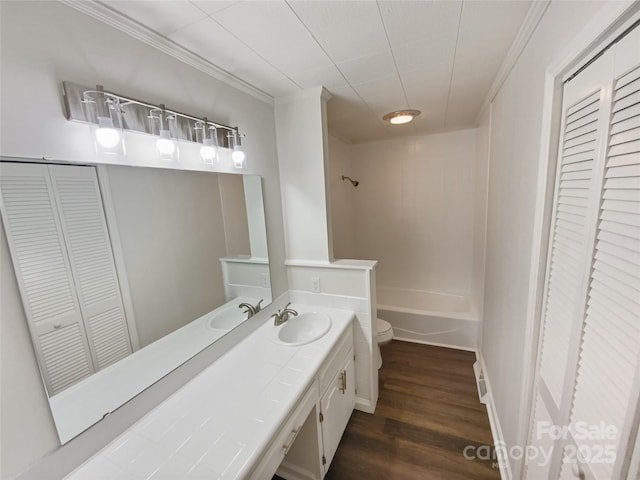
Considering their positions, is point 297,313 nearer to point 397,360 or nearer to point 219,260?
point 219,260

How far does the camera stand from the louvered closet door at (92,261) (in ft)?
2.84

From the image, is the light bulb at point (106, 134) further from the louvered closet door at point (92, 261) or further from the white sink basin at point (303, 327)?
the white sink basin at point (303, 327)

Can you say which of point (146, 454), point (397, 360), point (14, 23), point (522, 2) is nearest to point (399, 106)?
point (522, 2)

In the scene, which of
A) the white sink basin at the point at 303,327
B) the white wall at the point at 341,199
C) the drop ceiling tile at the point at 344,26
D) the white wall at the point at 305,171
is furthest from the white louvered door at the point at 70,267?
the white wall at the point at 341,199

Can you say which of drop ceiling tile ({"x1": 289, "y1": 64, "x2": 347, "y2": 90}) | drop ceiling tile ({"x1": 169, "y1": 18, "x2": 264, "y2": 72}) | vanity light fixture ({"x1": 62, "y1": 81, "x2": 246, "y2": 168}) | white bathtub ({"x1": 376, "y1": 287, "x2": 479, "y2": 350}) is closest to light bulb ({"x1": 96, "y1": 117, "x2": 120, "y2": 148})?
vanity light fixture ({"x1": 62, "y1": 81, "x2": 246, "y2": 168})

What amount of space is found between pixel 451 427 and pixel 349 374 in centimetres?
81

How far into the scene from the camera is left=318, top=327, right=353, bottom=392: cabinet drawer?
138 centimetres

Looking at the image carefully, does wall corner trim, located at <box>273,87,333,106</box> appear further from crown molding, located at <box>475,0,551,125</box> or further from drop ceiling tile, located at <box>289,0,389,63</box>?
crown molding, located at <box>475,0,551,125</box>

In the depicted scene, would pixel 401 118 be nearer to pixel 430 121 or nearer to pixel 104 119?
pixel 430 121

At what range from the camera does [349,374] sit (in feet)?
5.88

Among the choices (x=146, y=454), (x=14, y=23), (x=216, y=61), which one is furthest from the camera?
(x=216, y=61)

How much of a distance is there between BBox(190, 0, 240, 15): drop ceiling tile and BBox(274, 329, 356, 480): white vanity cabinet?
1.64 meters

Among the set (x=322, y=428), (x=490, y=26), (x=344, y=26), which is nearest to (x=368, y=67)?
(x=344, y=26)

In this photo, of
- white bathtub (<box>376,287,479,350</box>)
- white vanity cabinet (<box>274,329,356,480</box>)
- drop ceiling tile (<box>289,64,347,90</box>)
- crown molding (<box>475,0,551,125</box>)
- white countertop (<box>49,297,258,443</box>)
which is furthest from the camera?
white bathtub (<box>376,287,479,350</box>)
